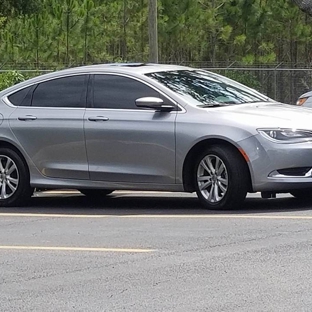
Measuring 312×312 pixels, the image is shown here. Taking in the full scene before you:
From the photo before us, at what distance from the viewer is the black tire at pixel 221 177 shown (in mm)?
10891

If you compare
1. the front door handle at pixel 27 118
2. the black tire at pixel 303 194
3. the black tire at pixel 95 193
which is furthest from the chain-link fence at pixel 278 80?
the black tire at pixel 303 194

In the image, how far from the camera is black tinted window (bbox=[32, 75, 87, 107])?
12.1 metres

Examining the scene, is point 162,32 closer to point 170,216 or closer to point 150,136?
point 150,136

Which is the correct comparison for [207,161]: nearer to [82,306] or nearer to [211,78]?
[211,78]

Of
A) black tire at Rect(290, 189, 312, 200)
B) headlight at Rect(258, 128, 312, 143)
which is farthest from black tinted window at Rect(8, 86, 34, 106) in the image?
black tire at Rect(290, 189, 312, 200)

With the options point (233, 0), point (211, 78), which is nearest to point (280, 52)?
point (233, 0)

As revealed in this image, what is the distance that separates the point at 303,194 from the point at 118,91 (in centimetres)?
231

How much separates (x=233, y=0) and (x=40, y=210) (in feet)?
93.2

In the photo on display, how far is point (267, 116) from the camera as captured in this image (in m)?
11.0

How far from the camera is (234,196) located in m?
10.9

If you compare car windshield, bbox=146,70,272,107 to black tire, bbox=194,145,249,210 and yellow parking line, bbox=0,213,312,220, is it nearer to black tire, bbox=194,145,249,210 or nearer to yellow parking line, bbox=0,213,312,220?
black tire, bbox=194,145,249,210

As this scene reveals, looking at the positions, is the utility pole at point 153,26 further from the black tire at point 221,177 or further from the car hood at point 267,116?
the black tire at point 221,177

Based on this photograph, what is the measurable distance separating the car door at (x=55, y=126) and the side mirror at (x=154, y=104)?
870 mm

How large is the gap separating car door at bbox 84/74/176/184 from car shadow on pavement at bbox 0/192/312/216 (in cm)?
39
